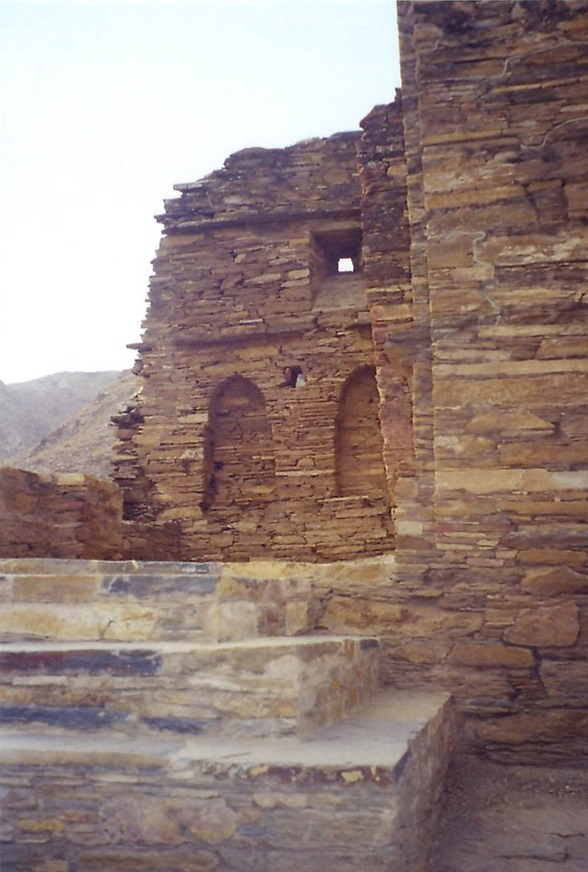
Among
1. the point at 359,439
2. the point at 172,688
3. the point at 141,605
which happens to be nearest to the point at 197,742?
the point at 172,688

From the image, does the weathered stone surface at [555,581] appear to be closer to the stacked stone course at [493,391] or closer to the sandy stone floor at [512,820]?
the stacked stone course at [493,391]

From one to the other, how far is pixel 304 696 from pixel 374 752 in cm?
41

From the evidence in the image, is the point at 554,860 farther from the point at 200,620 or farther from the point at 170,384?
the point at 170,384

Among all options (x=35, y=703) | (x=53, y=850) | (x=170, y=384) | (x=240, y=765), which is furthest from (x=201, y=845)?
(x=170, y=384)

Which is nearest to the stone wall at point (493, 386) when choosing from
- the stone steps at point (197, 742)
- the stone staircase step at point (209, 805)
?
the stone steps at point (197, 742)

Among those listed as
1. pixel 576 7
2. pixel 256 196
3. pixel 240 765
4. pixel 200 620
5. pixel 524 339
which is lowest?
pixel 240 765

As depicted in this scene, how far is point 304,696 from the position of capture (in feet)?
11.9

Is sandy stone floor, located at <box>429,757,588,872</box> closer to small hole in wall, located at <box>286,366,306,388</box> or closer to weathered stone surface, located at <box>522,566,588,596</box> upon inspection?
weathered stone surface, located at <box>522,566,588,596</box>

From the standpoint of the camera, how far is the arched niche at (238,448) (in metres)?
14.0

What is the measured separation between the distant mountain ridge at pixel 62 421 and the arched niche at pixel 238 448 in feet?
20.6

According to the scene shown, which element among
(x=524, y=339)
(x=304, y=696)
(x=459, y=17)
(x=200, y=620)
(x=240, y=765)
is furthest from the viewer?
(x=459, y=17)

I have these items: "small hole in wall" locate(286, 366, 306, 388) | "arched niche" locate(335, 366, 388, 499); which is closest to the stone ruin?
"arched niche" locate(335, 366, 388, 499)

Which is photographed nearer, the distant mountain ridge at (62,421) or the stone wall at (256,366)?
the stone wall at (256,366)

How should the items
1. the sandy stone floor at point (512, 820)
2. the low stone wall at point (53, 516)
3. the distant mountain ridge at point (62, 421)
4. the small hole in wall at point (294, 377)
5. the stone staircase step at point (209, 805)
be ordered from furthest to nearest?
the distant mountain ridge at point (62, 421) → the small hole in wall at point (294, 377) → the low stone wall at point (53, 516) → the sandy stone floor at point (512, 820) → the stone staircase step at point (209, 805)
